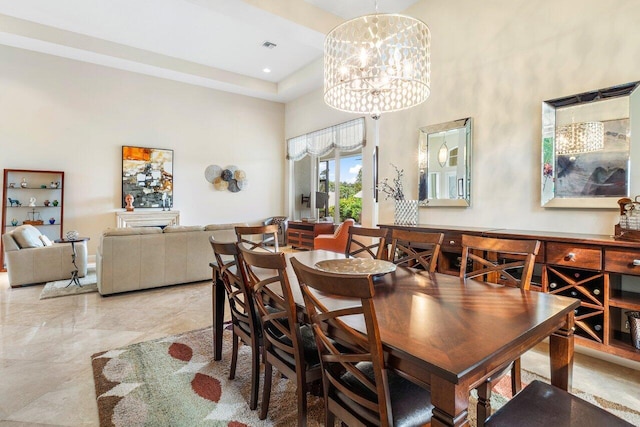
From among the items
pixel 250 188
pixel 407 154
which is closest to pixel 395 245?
pixel 407 154

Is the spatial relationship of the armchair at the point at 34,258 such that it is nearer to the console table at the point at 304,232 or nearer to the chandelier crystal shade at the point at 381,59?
the console table at the point at 304,232

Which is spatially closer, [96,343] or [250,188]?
[96,343]

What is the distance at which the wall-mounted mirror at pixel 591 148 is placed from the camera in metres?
2.47

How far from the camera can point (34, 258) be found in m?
4.39

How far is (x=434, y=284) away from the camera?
177cm

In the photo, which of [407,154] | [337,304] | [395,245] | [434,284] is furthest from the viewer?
[407,154]

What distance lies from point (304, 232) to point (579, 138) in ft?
16.2

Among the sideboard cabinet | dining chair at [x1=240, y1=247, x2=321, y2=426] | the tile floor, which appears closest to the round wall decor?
the sideboard cabinet

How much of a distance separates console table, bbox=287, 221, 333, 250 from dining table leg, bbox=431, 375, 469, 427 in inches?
220

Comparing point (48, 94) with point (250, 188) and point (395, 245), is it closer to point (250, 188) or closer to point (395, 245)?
point (250, 188)

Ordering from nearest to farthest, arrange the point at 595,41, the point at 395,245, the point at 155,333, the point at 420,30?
the point at 420,30 → the point at 395,245 → the point at 595,41 → the point at 155,333

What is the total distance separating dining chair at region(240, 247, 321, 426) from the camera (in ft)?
4.49

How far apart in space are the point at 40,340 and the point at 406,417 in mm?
3154

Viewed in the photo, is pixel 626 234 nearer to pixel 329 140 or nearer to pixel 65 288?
pixel 329 140
